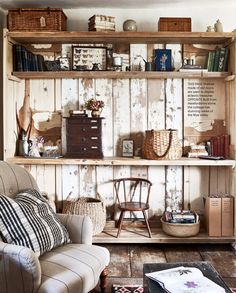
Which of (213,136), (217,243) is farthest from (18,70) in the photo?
(217,243)

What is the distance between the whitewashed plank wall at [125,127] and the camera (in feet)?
13.5

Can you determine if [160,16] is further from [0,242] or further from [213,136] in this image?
[0,242]

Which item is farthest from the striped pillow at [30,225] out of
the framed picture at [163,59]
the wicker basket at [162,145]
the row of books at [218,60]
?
the row of books at [218,60]

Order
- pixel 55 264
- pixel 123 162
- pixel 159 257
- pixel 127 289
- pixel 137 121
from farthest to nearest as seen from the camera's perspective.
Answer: pixel 137 121 → pixel 123 162 → pixel 159 257 → pixel 127 289 → pixel 55 264

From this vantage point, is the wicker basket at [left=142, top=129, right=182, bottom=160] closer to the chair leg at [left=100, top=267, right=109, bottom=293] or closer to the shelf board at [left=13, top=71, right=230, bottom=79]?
the shelf board at [left=13, top=71, right=230, bottom=79]

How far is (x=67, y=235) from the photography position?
267 cm

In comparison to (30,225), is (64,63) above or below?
above

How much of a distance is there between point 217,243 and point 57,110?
6.86ft

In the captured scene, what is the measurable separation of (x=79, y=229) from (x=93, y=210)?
3.47 ft

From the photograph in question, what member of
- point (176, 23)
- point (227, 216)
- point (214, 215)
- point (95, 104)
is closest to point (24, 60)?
point (95, 104)

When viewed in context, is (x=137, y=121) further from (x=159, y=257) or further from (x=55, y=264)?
(x=55, y=264)

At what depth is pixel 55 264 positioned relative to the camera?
2.29m

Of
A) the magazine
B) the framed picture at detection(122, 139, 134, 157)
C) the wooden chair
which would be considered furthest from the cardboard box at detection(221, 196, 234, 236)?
the magazine

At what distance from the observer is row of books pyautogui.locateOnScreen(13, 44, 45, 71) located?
154 inches
